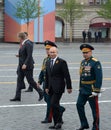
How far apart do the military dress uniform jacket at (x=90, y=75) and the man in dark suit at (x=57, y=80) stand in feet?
1.52

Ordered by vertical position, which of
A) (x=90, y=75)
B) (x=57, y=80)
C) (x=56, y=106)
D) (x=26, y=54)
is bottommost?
(x=56, y=106)

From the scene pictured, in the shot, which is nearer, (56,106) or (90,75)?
(90,75)

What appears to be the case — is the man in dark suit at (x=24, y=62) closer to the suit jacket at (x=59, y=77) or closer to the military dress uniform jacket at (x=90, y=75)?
the suit jacket at (x=59, y=77)

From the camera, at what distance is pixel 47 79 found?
9883 millimetres

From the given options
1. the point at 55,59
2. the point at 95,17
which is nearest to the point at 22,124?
the point at 55,59

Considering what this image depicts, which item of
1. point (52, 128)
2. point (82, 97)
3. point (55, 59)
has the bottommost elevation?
point (52, 128)

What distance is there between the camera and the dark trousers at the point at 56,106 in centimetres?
956

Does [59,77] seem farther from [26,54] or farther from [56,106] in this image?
[26,54]

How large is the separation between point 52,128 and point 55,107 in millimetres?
433

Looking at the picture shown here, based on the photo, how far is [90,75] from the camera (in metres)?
9.07

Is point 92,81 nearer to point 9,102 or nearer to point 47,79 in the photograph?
point 47,79

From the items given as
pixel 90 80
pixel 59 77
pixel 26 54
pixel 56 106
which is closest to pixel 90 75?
pixel 90 80

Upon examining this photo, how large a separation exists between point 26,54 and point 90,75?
13.9 ft

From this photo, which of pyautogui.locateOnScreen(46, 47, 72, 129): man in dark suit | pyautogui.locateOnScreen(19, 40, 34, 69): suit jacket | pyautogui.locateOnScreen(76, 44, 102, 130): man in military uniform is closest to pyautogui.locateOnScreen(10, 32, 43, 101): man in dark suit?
pyautogui.locateOnScreen(19, 40, 34, 69): suit jacket
